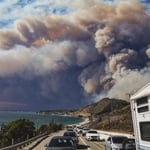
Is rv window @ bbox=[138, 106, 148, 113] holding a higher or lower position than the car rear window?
higher

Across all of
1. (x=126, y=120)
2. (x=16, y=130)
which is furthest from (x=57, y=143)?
(x=126, y=120)

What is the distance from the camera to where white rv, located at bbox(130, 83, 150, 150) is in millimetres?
11531

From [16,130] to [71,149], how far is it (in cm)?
4379

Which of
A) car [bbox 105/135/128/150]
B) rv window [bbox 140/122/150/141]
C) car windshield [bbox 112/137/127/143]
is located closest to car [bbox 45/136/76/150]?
car [bbox 105/135/128/150]

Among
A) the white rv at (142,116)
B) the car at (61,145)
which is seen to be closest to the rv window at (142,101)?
the white rv at (142,116)

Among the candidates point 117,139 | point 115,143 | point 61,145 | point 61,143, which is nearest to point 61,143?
point 61,143

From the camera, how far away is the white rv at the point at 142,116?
11531 mm

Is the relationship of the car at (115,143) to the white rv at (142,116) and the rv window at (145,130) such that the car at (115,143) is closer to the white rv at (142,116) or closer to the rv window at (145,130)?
the white rv at (142,116)

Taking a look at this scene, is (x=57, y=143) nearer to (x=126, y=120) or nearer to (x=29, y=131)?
(x=29, y=131)

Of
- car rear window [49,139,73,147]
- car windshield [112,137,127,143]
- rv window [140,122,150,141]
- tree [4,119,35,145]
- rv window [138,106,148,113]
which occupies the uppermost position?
tree [4,119,35,145]

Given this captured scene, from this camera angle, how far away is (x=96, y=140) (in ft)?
185

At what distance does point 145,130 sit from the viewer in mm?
11961

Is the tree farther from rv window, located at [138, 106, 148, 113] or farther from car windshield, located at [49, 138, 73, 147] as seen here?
rv window, located at [138, 106, 148, 113]

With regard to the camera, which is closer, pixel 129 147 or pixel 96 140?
pixel 129 147
